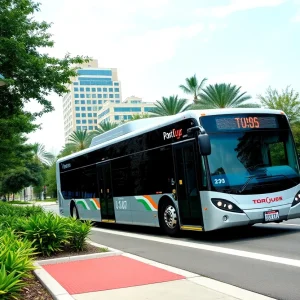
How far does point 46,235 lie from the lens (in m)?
9.54

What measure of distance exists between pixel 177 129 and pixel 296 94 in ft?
115

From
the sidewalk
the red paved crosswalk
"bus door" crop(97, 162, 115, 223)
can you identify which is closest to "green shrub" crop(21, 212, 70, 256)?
the sidewalk

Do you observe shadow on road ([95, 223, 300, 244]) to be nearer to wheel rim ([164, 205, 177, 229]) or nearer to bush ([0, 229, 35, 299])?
wheel rim ([164, 205, 177, 229])

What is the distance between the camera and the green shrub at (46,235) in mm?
9453

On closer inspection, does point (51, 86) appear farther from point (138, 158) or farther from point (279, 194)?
point (279, 194)

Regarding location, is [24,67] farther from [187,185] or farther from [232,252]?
[232,252]

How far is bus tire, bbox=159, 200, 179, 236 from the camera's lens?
40.9 ft

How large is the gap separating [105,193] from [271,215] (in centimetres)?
752

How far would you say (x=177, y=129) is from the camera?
12164 mm

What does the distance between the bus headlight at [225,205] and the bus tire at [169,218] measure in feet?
6.13

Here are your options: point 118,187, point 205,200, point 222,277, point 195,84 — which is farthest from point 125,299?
point 195,84

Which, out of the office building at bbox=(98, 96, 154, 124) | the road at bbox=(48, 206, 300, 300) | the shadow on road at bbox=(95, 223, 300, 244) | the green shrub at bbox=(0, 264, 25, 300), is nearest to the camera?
the green shrub at bbox=(0, 264, 25, 300)

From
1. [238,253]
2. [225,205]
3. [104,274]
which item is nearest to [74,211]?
[225,205]

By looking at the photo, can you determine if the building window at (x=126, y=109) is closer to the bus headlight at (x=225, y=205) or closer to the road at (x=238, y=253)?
the road at (x=238, y=253)
